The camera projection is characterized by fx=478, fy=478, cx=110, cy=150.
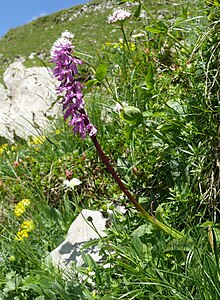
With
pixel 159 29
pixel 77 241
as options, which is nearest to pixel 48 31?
pixel 159 29

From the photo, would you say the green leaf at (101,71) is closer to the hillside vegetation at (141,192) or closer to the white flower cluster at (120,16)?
the hillside vegetation at (141,192)

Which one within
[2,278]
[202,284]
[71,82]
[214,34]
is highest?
[71,82]

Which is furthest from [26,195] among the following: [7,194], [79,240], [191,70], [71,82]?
[71,82]

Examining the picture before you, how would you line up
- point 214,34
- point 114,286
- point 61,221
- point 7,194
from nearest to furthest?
point 114,286 < point 214,34 < point 61,221 < point 7,194

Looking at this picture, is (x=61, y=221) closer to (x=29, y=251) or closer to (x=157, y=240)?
(x=29, y=251)

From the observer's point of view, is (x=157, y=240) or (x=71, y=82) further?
(x=157, y=240)

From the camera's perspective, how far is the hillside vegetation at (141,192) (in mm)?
2152

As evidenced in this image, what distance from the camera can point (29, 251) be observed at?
2.93m

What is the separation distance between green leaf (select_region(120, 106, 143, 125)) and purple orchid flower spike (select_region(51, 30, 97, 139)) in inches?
13.1

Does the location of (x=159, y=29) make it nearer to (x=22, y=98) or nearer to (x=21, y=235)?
(x=21, y=235)

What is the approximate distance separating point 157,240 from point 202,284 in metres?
0.46

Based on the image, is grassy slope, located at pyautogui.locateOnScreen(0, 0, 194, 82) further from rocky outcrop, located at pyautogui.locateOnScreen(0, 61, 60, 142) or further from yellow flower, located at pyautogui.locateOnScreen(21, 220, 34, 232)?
yellow flower, located at pyautogui.locateOnScreen(21, 220, 34, 232)

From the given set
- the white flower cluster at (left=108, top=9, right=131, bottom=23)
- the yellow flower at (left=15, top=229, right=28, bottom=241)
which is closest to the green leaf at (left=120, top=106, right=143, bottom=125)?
the white flower cluster at (left=108, top=9, right=131, bottom=23)

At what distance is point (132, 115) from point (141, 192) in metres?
0.82
